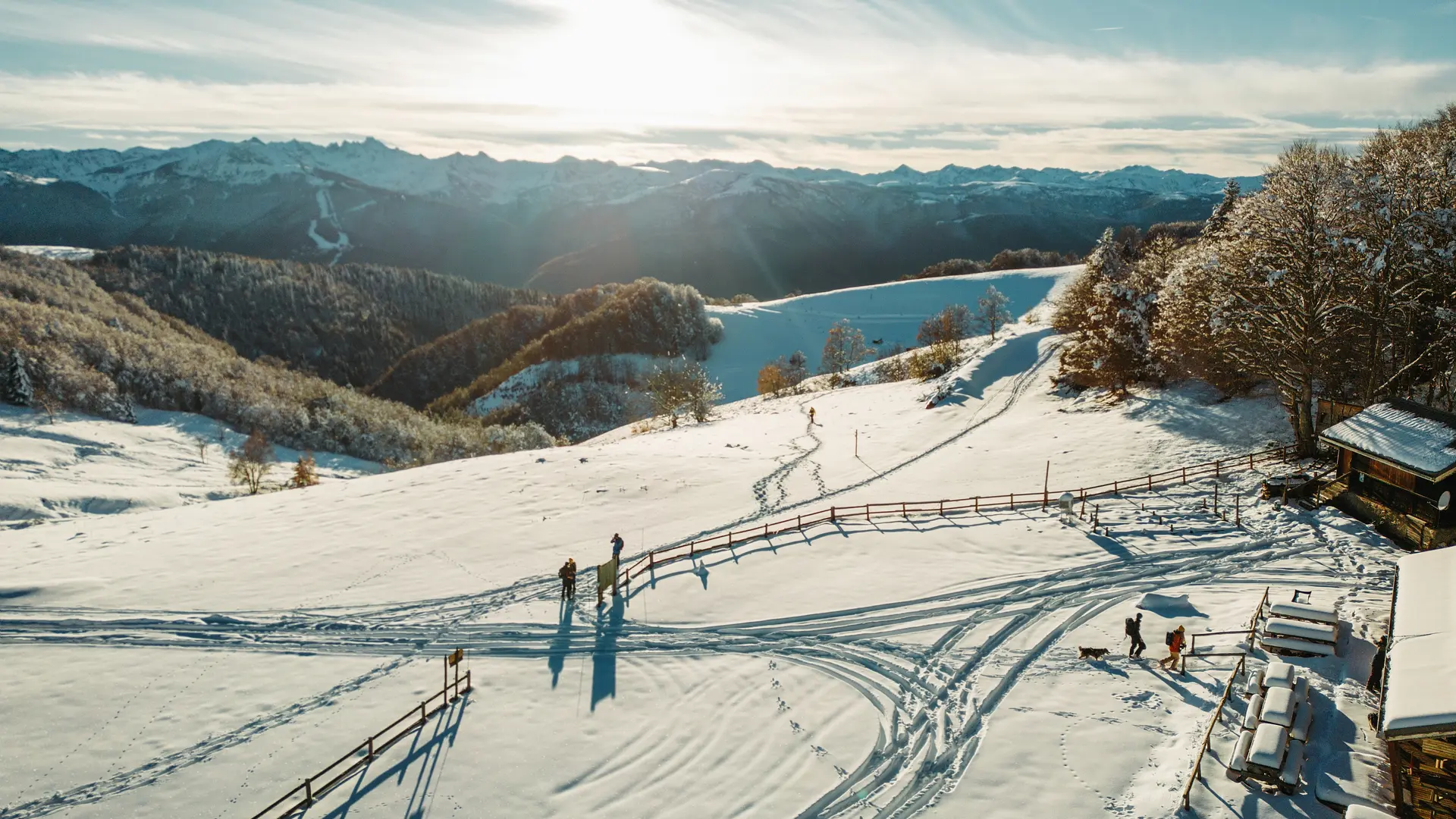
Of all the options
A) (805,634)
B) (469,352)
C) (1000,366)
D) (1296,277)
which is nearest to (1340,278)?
(1296,277)

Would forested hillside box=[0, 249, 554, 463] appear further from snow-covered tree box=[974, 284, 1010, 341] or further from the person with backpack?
the person with backpack

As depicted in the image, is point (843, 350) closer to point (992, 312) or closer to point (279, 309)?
point (992, 312)

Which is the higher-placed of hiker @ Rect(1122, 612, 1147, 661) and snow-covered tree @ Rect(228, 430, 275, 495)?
hiker @ Rect(1122, 612, 1147, 661)

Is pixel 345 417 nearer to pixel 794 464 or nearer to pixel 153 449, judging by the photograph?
pixel 153 449

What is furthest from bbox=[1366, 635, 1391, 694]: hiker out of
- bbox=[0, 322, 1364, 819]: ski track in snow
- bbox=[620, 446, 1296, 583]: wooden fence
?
bbox=[620, 446, 1296, 583]: wooden fence

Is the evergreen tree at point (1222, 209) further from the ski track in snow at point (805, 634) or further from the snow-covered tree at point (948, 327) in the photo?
the ski track in snow at point (805, 634)

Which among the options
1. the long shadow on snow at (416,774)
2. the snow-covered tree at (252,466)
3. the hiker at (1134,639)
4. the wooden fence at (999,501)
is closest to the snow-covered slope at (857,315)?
the snow-covered tree at (252,466)
